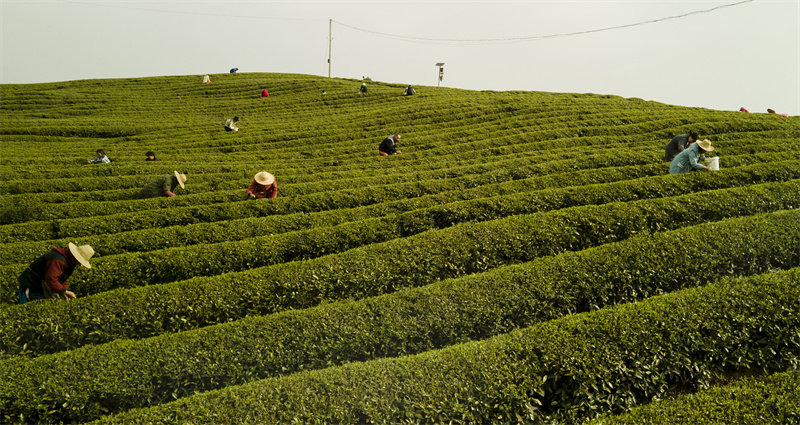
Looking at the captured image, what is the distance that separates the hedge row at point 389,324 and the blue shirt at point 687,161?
15.7 ft

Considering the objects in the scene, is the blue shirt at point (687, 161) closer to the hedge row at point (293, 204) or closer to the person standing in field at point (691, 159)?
the person standing in field at point (691, 159)

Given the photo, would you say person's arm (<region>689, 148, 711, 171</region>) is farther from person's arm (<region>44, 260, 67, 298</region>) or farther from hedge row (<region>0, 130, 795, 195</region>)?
person's arm (<region>44, 260, 67, 298</region>)

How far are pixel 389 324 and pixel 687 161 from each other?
44.1 feet

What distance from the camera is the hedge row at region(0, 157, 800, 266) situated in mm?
11820

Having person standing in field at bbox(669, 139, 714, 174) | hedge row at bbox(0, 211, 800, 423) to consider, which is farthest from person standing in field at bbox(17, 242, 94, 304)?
person standing in field at bbox(669, 139, 714, 174)

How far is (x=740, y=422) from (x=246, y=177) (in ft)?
67.3

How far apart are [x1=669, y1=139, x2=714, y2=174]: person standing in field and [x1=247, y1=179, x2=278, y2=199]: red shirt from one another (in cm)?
1561

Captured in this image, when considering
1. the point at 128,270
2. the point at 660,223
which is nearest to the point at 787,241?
the point at 660,223

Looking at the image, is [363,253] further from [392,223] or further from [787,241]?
[787,241]

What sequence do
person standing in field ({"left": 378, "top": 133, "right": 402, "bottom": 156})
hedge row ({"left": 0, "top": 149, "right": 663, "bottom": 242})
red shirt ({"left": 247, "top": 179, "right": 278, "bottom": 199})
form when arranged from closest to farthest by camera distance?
1. hedge row ({"left": 0, "top": 149, "right": 663, "bottom": 242})
2. red shirt ({"left": 247, "top": 179, "right": 278, "bottom": 199})
3. person standing in field ({"left": 378, "top": 133, "right": 402, "bottom": 156})

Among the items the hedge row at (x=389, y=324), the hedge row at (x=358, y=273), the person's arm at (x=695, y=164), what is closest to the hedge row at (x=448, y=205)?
the person's arm at (x=695, y=164)

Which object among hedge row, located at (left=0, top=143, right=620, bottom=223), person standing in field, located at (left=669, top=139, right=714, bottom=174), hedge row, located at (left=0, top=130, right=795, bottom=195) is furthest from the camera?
hedge row, located at (left=0, top=130, right=795, bottom=195)

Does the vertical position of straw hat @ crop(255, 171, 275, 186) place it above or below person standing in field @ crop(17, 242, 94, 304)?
above

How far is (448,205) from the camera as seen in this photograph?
13.2 meters
